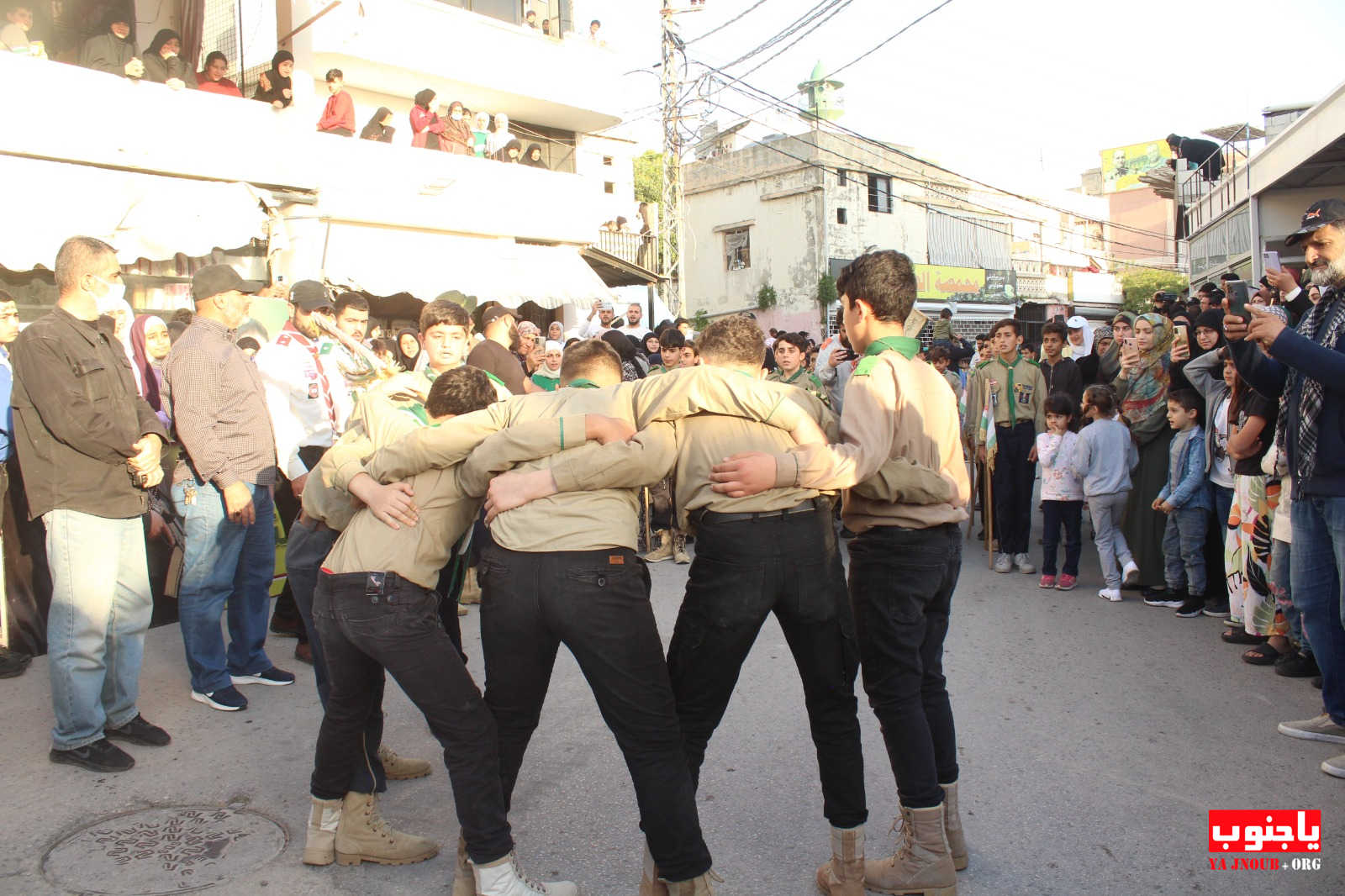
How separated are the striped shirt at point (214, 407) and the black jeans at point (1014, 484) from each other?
590 cm

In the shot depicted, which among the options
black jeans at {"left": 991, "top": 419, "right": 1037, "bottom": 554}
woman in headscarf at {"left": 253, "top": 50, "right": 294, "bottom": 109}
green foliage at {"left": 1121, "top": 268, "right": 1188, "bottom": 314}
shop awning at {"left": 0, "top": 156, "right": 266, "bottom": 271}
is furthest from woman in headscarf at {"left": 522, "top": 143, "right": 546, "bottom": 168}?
green foliage at {"left": 1121, "top": 268, "right": 1188, "bottom": 314}

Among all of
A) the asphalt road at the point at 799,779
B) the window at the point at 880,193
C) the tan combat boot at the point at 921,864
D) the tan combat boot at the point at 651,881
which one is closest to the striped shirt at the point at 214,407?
the asphalt road at the point at 799,779

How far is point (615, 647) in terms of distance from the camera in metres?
2.80

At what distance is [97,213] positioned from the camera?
12.0 m

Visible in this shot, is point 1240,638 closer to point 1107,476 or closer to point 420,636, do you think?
point 1107,476

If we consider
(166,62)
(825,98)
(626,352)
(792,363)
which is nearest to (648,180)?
(825,98)

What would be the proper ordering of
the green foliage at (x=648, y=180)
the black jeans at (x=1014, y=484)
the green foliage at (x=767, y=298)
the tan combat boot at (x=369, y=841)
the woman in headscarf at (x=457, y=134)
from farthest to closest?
1. the green foliage at (x=648, y=180)
2. the green foliage at (x=767, y=298)
3. the woman in headscarf at (x=457, y=134)
4. the black jeans at (x=1014, y=484)
5. the tan combat boot at (x=369, y=841)

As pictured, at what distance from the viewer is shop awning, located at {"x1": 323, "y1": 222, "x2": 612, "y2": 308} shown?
594 inches

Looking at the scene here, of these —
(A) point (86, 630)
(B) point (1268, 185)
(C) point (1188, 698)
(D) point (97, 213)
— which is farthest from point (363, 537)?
(B) point (1268, 185)

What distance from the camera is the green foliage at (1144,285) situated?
4528 cm

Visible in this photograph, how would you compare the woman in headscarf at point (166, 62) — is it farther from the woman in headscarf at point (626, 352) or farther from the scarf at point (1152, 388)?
the scarf at point (1152, 388)

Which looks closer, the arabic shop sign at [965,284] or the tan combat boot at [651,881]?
the tan combat boot at [651,881]

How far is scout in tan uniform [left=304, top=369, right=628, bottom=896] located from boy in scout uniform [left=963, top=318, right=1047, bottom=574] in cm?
589

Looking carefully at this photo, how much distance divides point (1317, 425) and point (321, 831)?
4259 millimetres
